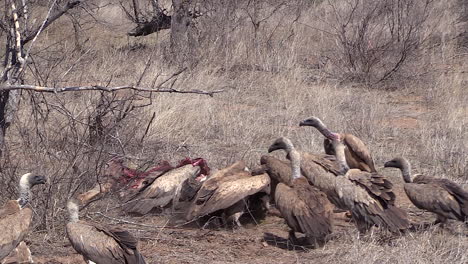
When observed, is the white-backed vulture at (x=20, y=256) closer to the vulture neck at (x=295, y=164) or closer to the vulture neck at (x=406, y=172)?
the vulture neck at (x=295, y=164)

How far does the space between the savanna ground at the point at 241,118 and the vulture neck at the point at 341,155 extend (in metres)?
0.63

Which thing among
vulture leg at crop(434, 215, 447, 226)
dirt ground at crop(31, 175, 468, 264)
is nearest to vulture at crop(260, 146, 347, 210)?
dirt ground at crop(31, 175, 468, 264)

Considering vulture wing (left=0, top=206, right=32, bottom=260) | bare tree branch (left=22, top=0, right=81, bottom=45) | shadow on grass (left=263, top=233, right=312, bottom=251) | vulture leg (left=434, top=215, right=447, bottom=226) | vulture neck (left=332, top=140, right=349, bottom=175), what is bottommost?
shadow on grass (left=263, top=233, right=312, bottom=251)

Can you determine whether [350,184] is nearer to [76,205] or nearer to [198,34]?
[76,205]

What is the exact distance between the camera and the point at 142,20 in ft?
54.1

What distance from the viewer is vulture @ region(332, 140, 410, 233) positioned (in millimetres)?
6180

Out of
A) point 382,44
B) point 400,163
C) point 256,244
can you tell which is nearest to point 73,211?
point 256,244

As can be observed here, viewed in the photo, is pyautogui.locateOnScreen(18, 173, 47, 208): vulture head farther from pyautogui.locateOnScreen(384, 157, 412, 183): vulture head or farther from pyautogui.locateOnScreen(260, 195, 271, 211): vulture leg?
pyautogui.locateOnScreen(384, 157, 412, 183): vulture head

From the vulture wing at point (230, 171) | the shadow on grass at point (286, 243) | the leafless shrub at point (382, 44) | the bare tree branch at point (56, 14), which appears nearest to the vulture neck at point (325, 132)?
the vulture wing at point (230, 171)

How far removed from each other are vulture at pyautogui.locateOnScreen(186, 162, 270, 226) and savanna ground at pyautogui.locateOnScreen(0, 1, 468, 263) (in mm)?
178

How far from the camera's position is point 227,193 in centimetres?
664

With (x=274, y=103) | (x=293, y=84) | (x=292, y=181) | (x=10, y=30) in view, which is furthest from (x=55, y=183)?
(x=293, y=84)

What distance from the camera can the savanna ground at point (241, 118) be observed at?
6.11 m

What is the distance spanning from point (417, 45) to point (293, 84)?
2.58m
